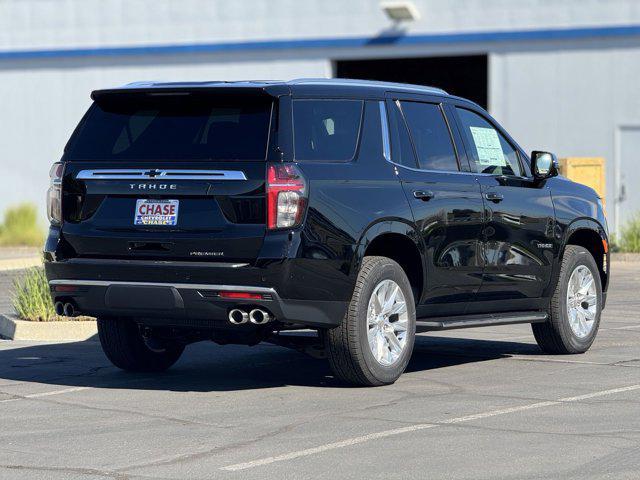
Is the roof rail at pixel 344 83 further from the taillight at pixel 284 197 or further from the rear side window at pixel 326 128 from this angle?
the taillight at pixel 284 197

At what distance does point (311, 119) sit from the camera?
32.2 ft

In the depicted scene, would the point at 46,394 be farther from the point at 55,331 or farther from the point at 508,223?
the point at 508,223

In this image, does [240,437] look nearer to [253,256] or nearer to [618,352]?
[253,256]

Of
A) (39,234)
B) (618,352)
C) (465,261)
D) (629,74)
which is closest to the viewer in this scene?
(465,261)

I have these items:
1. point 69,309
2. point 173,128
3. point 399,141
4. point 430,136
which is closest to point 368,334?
point 399,141

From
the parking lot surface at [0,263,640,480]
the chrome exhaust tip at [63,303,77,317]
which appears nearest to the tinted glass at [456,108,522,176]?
the parking lot surface at [0,263,640,480]

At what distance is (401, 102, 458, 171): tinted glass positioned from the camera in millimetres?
10625

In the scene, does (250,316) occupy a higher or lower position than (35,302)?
higher

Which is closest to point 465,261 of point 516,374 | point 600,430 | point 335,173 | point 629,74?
point 516,374

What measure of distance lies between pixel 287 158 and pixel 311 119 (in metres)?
0.52

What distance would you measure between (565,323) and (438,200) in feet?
6.49

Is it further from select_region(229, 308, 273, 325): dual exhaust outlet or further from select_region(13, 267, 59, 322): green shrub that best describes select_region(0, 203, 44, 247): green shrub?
select_region(229, 308, 273, 325): dual exhaust outlet

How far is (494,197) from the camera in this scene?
36.3 ft

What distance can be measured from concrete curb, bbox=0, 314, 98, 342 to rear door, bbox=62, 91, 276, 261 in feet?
10.7
